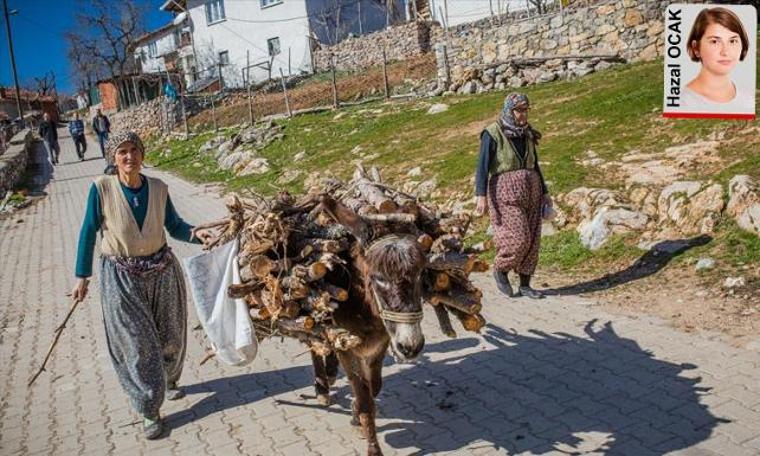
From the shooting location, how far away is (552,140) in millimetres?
10367

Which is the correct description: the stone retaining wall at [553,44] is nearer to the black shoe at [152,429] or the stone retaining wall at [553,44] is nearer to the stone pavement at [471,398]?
the stone pavement at [471,398]

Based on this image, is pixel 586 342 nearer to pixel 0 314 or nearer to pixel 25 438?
pixel 25 438

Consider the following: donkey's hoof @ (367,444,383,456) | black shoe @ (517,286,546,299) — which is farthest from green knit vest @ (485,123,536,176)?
donkey's hoof @ (367,444,383,456)

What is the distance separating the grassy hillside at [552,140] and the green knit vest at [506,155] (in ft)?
5.15

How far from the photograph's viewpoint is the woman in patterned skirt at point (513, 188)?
241 inches

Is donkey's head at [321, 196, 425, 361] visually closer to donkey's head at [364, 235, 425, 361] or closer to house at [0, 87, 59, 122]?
donkey's head at [364, 235, 425, 361]

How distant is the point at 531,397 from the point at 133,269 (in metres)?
2.80

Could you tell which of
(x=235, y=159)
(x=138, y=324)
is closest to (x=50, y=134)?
(x=235, y=159)

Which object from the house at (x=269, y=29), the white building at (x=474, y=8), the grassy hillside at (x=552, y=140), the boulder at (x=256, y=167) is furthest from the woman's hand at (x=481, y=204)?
the house at (x=269, y=29)

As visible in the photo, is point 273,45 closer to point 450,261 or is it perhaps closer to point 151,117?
point 151,117

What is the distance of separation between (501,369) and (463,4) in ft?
91.9

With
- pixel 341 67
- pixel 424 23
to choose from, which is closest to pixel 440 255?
pixel 424 23

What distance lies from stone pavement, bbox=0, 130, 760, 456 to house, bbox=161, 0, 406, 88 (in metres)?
29.8

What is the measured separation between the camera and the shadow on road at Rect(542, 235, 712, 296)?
6.39 metres
